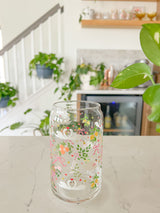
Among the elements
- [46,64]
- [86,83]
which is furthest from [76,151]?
[46,64]

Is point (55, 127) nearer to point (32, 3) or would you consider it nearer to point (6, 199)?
point (6, 199)

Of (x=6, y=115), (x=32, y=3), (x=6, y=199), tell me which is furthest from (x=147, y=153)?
(x=32, y=3)

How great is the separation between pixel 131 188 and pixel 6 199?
0.29 m

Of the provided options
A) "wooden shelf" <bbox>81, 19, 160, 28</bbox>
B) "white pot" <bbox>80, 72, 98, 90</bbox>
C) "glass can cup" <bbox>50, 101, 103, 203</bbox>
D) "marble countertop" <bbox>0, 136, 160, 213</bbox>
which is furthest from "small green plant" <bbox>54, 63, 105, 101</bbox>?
"glass can cup" <bbox>50, 101, 103, 203</bbox>

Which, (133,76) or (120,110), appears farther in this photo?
(120,110)

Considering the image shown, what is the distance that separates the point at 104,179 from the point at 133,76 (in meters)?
0.30

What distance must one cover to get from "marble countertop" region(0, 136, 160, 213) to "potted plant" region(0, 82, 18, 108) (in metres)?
1.84

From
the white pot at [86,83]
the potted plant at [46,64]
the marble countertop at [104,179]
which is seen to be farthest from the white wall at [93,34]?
the marble countertop at [104,179]

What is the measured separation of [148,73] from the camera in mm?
353

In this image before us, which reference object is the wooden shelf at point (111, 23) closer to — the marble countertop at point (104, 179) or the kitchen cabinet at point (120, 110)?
the kitchen cabinet at point (120, 110)

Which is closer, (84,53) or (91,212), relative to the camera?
(91,212)

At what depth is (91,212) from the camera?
41cm

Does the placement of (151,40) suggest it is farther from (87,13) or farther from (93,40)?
(93,40)

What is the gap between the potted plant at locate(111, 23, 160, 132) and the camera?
0.28 m
